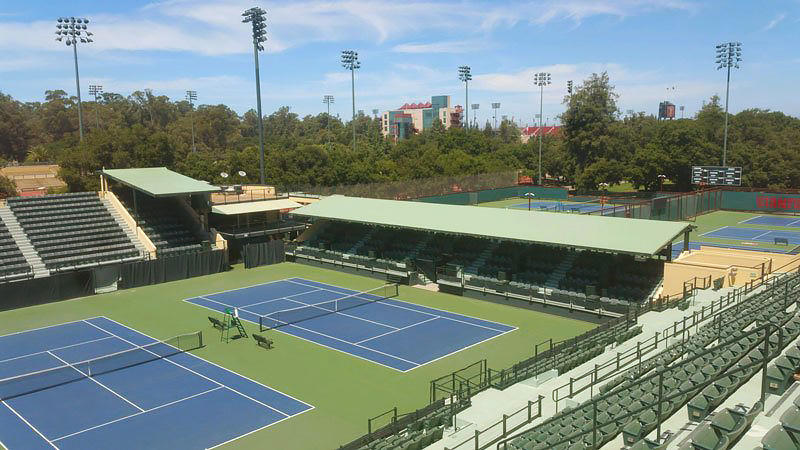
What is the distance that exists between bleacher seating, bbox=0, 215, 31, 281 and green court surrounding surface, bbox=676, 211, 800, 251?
4677 cm

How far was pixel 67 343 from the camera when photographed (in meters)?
26.2

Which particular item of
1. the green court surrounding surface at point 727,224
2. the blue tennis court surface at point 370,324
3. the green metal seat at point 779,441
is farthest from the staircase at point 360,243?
the green metal seat at point 779,441

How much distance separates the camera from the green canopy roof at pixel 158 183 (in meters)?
37.7

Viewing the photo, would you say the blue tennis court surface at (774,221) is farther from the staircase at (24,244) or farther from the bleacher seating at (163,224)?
the staircase at (24,244)

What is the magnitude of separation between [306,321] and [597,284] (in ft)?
47.8

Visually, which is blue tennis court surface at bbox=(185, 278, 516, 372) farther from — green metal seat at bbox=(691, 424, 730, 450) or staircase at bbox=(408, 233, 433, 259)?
green metal seat at bbox=(691, 424, 730, 450)

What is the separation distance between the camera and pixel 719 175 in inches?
2375

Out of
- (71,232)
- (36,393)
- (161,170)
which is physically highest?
(161,170)

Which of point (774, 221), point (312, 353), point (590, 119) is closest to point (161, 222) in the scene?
point (312, 353)

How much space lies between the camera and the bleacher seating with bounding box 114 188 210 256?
4022 cm

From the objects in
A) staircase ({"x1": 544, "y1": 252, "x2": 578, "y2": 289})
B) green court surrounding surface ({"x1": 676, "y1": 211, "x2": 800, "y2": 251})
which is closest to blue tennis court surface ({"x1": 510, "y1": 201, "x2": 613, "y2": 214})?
green court surrounding surface ({"x1": 676, "y1": 211, "x2": 800, "y2": 251})

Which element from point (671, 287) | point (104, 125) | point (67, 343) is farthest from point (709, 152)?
point (104, 125)

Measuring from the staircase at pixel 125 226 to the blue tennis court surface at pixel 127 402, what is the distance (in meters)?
13.3

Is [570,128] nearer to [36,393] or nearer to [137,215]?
[137,215]
